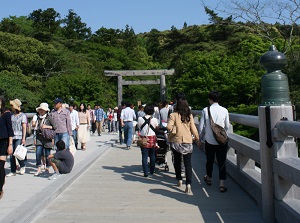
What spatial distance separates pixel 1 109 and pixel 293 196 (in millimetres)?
4492

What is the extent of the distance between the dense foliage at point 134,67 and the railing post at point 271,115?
1528cm

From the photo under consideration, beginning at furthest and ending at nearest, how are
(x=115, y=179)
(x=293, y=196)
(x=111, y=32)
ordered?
(x=111, y=32)
(x=115, y=179)
(x=293, y=196)

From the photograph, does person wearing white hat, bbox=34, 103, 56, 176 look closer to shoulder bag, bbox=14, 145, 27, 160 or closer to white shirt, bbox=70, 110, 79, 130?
shoulder bag, bbox=14, 145, 27, 160

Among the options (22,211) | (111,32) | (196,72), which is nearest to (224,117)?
(22,211)

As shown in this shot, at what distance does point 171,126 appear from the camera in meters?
6.50

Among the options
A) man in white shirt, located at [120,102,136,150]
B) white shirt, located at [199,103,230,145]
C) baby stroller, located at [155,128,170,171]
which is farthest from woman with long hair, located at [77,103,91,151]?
white shirt, located at [199,103,230,145]

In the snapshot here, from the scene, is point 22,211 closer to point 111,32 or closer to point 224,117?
point 224,117

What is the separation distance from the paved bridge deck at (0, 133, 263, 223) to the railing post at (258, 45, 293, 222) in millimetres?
510

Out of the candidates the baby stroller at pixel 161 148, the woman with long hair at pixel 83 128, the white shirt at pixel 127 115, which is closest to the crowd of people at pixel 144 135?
the baby stroller at pixel 161 148

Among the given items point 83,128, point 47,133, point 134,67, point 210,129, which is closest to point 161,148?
point 210,129

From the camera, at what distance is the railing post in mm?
4262

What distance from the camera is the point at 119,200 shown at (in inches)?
231

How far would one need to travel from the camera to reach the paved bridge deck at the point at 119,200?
4.84 metres

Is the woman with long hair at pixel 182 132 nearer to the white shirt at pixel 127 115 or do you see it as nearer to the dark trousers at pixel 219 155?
the dark trousers at pixel 219 155
